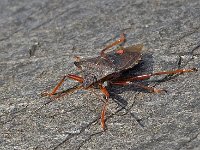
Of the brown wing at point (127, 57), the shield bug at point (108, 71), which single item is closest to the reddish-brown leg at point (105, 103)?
the shield bug at point (108, 71)

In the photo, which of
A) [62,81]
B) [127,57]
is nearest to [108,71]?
[127,57]

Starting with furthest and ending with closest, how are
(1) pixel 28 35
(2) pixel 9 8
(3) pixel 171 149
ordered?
(2) pixel 9 8 < (1) pixel 28 35 < (3) pixel 171 149

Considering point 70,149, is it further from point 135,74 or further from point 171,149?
point 135,74

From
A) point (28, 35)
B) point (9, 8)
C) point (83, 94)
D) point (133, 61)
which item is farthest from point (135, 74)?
point (9, 8)

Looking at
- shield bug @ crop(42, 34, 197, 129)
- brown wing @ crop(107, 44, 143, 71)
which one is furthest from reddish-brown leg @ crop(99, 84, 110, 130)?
brown wing @ crop(107, 44, 143, 71)

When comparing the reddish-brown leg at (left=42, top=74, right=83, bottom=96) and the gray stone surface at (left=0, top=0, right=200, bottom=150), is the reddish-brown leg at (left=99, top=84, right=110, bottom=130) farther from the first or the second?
the reddish-brown leg at (left=42, top=74, right=83, bottom=96)

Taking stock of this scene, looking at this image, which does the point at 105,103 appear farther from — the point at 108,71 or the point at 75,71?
the point at 75,71
